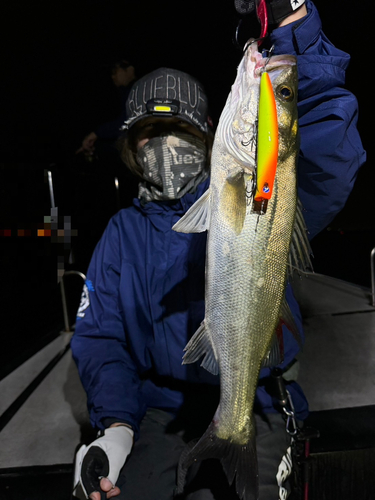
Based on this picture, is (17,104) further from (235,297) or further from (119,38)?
(235,297)

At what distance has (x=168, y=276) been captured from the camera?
166 cm

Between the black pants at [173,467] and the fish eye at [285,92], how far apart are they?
1.34 m

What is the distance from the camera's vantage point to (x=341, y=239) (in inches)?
1000

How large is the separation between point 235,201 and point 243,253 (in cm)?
15

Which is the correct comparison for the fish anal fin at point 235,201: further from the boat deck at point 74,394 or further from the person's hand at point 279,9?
the boat deck at point 74,394

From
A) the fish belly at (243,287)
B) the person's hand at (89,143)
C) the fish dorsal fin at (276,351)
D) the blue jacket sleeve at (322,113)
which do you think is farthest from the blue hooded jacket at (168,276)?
the person's hand at (89,143)

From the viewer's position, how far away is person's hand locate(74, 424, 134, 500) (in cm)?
135

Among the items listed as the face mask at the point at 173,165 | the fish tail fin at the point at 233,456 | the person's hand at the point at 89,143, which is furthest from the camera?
Result: the person's hand at the point at 89,143

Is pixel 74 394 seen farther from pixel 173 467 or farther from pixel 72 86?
pixel 72 86

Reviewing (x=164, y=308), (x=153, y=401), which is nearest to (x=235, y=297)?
(x=164, y=308)

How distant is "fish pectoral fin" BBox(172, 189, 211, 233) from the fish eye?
0.36m

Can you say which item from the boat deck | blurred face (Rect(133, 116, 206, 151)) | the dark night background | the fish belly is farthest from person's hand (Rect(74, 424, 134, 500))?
the dark night background

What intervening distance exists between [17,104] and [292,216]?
8.25 metres

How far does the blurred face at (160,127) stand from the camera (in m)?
1.85
